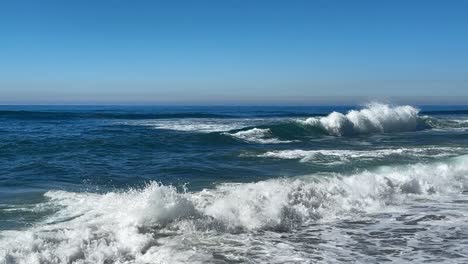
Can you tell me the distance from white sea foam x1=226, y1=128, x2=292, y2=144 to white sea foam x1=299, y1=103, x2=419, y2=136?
458 centimetres

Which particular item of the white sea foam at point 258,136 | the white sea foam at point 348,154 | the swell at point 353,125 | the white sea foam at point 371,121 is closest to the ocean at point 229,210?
the white sea foam at point 348,154

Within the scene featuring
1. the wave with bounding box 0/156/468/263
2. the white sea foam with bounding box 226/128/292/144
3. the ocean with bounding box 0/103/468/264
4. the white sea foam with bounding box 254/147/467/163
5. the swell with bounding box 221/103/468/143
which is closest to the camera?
the wave with bounding box 0/156/468/263

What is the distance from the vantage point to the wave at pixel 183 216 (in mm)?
6773

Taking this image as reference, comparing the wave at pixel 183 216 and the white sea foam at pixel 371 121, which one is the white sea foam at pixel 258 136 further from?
the wave at pixel 183 216

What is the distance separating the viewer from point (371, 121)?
34.7 m

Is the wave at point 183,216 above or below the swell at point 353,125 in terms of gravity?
below

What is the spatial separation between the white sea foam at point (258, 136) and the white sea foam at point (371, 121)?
4583 mm

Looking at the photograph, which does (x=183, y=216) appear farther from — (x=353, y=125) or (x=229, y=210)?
(x=353, y=125)

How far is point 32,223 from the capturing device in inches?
323

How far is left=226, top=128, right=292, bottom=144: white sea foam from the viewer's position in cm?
2530

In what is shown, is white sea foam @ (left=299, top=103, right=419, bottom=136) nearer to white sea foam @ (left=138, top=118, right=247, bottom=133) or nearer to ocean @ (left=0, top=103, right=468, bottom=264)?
white sea foam @ (left=138, top=118, right=247, bottom=133)

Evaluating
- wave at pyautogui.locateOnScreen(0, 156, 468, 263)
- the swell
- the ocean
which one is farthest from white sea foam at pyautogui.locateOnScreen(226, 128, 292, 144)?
wave at pyautogui.locateOnScreen(0, 156, 468, 263)

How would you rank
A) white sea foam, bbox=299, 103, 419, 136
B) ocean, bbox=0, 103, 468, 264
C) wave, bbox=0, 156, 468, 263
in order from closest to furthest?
wave, bbox=0, 156, 468, 263 < ocean, bbox=0, 103, 468, 264 < white sea foam, bbox=299, 103, 419, 136

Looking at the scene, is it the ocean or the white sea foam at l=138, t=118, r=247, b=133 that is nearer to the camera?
the ocean
